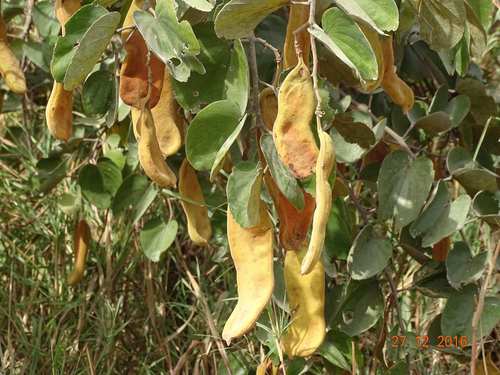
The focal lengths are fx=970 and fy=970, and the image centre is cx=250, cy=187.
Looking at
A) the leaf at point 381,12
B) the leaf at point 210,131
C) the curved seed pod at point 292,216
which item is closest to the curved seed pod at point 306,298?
the curved seed pod at point 292,216

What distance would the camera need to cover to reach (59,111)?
1.06 metres

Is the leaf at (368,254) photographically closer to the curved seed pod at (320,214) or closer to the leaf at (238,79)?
the leaf at (238,79)

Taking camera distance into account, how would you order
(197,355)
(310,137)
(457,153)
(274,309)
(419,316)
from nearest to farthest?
1. (310,137)
2. (274,309)
3. (457,153)
4. (197,355)
5. (419,316)

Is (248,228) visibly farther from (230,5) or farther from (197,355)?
(197,355)

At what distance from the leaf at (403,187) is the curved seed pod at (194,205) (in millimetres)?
240

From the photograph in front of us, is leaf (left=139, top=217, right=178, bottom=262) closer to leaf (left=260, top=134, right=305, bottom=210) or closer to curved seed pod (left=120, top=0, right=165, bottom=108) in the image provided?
curved seed pod (left=120, top=0, right=165, bottom=108)

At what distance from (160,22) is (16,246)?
0.90m

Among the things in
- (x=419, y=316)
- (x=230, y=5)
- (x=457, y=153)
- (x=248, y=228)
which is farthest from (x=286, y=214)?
(x=419, y=316)

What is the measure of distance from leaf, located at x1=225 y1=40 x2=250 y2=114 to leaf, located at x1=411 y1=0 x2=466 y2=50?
8.1 inches

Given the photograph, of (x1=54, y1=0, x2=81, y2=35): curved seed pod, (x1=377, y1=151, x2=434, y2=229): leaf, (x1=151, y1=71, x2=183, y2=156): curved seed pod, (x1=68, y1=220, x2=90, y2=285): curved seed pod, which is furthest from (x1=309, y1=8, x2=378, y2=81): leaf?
(x1=68, y1=220, x2=90, y2=285): curved seed pod

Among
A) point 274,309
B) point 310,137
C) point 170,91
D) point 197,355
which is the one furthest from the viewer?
point 197,355

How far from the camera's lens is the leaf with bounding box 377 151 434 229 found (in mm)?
1302

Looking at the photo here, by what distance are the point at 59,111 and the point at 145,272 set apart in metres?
0.67

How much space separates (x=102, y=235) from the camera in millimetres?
1740
